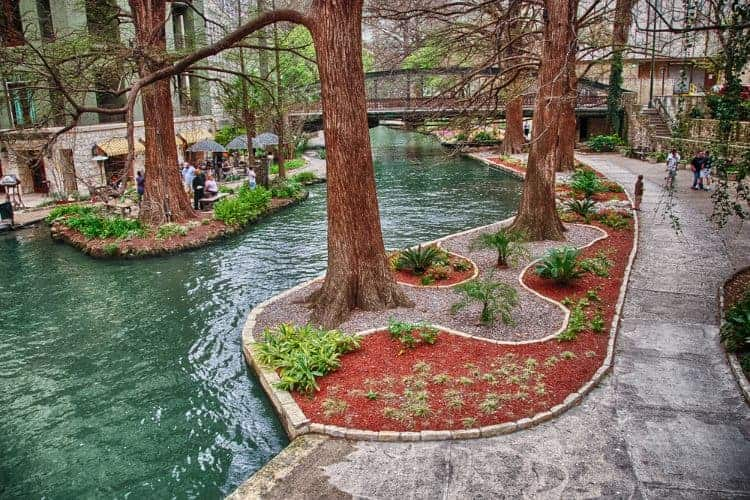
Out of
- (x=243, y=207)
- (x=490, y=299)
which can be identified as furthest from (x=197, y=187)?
(x=490, y=299)

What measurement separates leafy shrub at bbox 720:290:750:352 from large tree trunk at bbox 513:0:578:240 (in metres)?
6.56

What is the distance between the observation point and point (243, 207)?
2111cm

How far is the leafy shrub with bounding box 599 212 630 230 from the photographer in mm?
17438

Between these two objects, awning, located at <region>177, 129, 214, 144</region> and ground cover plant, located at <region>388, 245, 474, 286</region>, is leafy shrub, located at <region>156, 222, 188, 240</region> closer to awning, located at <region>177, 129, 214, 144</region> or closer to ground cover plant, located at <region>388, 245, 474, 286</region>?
ground cover plant, located at <region>388, 245, 474, 286</region>

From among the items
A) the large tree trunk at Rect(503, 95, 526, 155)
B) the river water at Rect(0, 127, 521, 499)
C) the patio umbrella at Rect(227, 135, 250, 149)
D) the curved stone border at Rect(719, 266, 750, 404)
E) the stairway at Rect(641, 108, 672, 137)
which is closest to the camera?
the river water at Rect(0, 127, 521, 499)

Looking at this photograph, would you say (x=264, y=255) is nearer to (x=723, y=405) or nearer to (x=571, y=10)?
(x=571, y=10)

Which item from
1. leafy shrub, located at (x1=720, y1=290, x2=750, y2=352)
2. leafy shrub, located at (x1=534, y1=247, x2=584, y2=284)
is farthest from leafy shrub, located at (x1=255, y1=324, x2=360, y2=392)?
leafy shrub, located at (x1=720, y1=290, x2=750, y2=352)

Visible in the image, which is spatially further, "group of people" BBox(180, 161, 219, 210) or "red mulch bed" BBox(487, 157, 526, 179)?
"red mulch bed" BBox(487, 157, 526, 179)

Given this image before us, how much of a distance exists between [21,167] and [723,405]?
28.1 m

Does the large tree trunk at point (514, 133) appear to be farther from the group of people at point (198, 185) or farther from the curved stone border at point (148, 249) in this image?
the curved stone border at point (148, 249)

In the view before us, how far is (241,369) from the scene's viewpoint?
1021 cm

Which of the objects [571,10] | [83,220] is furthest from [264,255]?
[571,10]

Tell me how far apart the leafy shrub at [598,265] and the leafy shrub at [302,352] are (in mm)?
6033

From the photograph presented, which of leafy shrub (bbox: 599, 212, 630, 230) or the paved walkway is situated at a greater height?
leafy shrub (bbox: 599, 212, 630, 230)
